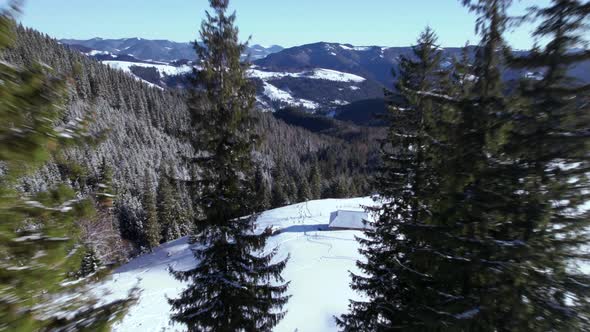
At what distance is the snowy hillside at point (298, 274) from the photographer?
1756cm

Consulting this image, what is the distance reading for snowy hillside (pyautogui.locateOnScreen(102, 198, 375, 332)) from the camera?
691 inches

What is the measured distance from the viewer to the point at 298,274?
Answer: 941 inches

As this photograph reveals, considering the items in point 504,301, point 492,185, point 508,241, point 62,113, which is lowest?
point 504,301

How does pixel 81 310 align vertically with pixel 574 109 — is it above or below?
below

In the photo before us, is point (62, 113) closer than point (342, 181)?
Yes

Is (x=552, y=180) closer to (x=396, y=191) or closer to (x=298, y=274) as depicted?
(x=396, y=191)

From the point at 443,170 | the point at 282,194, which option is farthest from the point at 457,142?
the point at 282,194

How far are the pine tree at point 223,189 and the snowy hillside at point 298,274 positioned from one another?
1.22m

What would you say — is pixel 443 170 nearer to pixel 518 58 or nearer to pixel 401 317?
pixel 518 58

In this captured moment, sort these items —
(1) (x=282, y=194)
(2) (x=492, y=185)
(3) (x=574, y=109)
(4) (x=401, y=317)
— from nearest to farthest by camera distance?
(3) (x=574, y=109) < (2) (x=492, y=185) < (4) (x=401, y=317) < (1) (x=282, y=194)

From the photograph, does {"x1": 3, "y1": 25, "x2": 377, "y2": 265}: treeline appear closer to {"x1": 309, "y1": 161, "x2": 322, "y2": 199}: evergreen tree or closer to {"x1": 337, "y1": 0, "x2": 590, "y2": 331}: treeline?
{"x1": 309, "y1": 161, "x2": 322, "y2": 199}: evergreen tree

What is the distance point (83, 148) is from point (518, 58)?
17.2 feet

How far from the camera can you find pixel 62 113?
2.67 m

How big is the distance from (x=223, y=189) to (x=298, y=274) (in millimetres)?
17364
